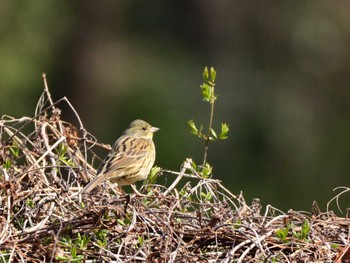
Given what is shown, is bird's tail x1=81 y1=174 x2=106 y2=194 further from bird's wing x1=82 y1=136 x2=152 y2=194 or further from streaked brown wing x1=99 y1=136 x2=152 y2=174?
streaked brown wing x1=99 y1=136 x2=152 y2=174

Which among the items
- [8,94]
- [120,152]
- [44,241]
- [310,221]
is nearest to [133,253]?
[44,241]

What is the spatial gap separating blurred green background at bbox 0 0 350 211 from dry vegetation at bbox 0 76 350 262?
863 centimetres

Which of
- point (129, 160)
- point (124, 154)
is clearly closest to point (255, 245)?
point (129, 160)

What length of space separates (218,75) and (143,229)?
12243 millimetres

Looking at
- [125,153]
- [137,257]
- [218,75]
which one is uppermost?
[137,257]

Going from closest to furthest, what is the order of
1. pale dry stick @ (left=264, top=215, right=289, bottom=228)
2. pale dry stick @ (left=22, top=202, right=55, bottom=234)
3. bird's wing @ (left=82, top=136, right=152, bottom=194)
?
pale dry stick @ (left=22, top=202, right=55, bottom=234) < pale dry stick @ (left=264, top=215, right=289, bottom=228) < bird's wing @ (left=82, top=136, right=152, bottom=194)

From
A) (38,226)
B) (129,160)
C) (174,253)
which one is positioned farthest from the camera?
(129,160)

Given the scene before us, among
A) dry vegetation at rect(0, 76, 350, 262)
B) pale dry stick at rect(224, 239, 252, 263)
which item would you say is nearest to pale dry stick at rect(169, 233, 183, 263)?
dry vegetation at rect(0, 76, 350, 262)

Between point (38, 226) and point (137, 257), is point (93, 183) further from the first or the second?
point (137, 257)

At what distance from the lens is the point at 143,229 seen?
436 cm

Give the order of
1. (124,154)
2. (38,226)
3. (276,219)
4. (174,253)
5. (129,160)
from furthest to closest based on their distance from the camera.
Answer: (124,154) → (129,160) → (276,219) → (38,226) → (174,253)

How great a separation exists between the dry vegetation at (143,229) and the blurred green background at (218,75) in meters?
8.63

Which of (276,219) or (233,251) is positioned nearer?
(233,251)

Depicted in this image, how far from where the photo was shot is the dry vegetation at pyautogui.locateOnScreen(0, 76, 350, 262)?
423 cm
